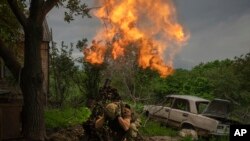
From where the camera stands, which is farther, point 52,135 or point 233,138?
point 52,135

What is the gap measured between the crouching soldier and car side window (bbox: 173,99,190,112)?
25.0ft

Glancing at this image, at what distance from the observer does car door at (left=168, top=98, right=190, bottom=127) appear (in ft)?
58.2

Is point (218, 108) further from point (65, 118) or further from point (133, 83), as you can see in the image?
point (133, 83)

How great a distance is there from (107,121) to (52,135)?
518cm

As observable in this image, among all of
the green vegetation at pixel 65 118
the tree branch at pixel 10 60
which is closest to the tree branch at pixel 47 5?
the tree branch at pixel 10 60

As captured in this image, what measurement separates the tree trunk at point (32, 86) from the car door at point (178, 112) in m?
5.37

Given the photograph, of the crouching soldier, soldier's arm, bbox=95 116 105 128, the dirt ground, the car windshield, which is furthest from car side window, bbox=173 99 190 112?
soldier's arm, bbox=95 116 105 128

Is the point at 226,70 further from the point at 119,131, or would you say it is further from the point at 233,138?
the point at 233,138

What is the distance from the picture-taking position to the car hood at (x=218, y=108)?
56.4 feet

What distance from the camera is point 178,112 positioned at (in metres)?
18.0

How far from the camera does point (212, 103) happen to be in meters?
17.4

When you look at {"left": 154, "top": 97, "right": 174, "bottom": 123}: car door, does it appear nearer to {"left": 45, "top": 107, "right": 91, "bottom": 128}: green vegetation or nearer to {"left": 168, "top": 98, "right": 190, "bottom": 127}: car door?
{"left": 168, "top": 98, "right": 190, "bottom": 127}: car door

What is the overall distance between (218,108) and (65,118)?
5564mm

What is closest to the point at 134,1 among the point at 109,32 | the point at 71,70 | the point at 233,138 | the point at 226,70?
the point at 109,32
